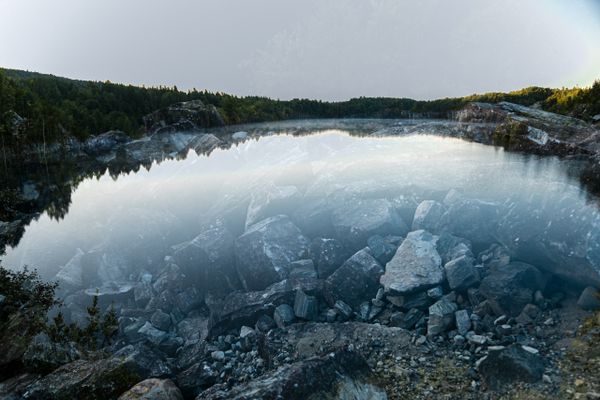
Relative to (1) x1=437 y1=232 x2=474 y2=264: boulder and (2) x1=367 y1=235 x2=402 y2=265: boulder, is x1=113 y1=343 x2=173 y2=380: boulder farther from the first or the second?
(1) x1=437 y1=232 x2=474 y2=264: boulder

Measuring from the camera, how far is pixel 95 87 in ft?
302

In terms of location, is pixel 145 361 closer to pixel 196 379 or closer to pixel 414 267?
pixel 196 379

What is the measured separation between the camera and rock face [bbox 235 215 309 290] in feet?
38.7

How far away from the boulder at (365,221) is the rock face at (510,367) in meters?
5.89

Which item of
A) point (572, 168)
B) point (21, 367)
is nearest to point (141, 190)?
point (21, 367)

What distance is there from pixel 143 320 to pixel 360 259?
6.60 m

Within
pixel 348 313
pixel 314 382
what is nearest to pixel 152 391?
pixel 314 382

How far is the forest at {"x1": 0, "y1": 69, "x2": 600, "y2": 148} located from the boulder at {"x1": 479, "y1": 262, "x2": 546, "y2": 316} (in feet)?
99.3

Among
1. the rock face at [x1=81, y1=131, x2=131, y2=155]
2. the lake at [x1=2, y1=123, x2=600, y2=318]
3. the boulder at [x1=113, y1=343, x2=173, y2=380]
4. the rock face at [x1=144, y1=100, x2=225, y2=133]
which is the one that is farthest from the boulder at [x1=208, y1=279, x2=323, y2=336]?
the rock face at [x1=144, y1=100, x2=225, y2=133]

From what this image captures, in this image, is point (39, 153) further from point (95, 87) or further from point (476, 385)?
Result: point (476, 385)

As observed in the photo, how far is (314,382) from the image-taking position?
6.28 meters

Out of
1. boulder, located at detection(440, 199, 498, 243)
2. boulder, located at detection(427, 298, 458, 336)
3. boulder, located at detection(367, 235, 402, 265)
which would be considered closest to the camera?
boulder, located at detection(427, 298, 458, 336)

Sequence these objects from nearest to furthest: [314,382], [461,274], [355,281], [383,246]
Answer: [314,382]
[461,274]
[355,281]
[383,246]

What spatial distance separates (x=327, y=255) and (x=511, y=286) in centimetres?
520
